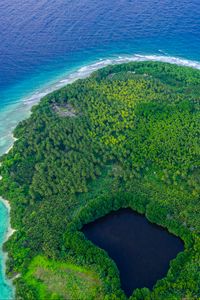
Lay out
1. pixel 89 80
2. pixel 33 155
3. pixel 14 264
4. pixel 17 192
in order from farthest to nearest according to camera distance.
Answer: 1. pixel 89 80
2. pixel 33 155
3. pixel 17 192
4. pixel 14 264

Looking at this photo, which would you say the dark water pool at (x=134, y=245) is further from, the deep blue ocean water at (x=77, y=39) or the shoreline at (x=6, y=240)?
the deep blue ocean water at (x=77, y=39)

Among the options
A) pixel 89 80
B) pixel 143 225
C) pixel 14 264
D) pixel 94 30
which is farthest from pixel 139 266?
pixel 94 30

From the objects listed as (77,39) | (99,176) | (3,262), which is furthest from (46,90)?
(3,262)

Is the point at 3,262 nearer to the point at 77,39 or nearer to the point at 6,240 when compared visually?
the point at 6,240

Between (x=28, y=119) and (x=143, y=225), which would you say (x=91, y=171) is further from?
(x=28, y=119)

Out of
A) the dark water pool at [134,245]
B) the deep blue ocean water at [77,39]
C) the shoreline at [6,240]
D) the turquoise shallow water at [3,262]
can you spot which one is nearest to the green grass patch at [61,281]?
the shoreline at [6,240]
